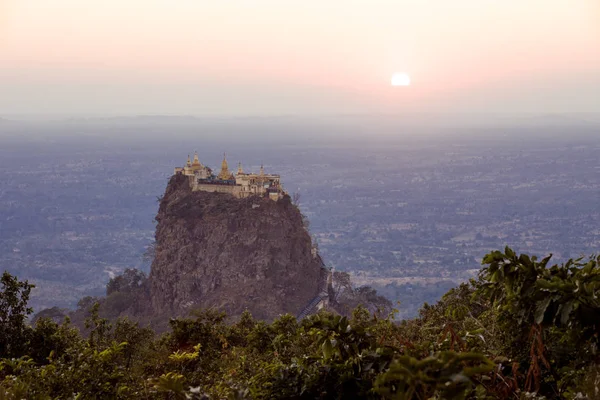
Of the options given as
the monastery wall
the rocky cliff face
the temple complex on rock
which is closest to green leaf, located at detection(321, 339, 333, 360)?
the rocky cliff face

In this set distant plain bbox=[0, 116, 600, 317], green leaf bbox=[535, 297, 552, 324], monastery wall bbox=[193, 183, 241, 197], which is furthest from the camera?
distant plain bbox=[0, 116, 600, 317]

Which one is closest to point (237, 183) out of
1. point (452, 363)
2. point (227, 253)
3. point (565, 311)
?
point (227, 253)

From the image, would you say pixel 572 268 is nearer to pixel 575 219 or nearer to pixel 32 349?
pixel 32 349

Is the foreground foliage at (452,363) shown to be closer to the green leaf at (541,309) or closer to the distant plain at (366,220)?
the green leaf at (541,309)

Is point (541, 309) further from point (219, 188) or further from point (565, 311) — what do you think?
point (219, 188)

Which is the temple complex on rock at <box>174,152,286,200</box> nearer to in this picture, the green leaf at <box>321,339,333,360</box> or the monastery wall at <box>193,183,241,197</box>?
the monastery wall at <box>193,183,241,197</box>
